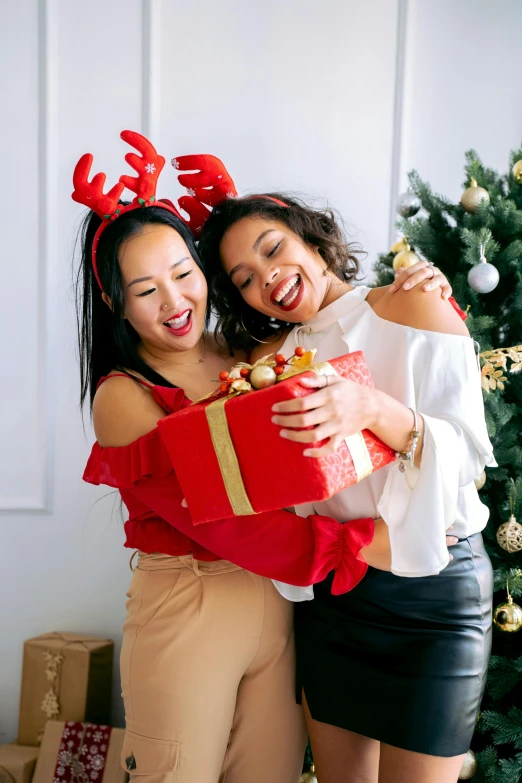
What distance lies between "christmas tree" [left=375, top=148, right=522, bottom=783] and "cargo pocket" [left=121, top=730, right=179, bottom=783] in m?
0.85

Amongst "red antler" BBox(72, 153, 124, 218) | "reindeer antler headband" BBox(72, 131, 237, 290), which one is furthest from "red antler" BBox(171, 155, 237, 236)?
"red antler" BBox(72, 153, 124, 218)

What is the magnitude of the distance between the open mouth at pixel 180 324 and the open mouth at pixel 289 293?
20 centimetres

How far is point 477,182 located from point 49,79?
1717mm

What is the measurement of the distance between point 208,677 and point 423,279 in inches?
37.5

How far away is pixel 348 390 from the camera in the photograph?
1129 mm

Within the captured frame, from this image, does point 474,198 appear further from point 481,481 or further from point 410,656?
point 410,656

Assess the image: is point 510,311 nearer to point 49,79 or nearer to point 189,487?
point 189,487

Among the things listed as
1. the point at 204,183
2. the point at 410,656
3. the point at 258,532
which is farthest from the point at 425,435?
the point at 204,183

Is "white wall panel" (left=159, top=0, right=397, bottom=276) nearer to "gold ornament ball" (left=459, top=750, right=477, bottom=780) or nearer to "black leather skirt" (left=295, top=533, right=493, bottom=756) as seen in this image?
"black leather skirt" (left=295, top=533, right=493, bottom=756)

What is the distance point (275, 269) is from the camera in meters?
1.52

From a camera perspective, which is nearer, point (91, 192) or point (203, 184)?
point (91, 192)

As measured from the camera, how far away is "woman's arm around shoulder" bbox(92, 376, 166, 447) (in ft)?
4.71

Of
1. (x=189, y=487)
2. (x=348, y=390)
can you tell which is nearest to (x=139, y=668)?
(x=189, y=487)

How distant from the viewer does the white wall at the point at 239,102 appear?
2.62 m
